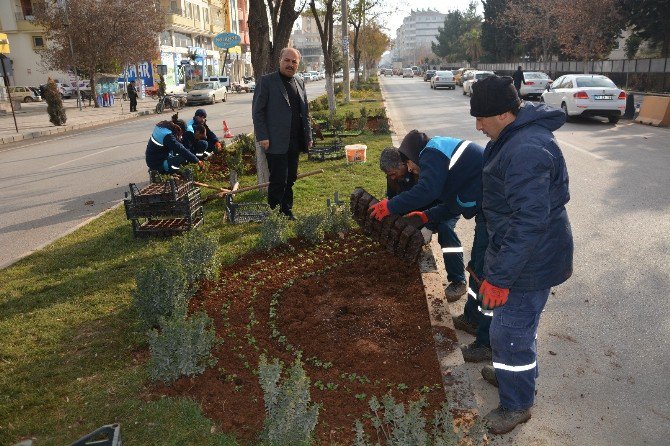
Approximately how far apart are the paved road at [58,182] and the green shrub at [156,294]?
2.93m

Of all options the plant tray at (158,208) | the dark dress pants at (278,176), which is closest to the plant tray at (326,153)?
the dark dress pants at (278,176)

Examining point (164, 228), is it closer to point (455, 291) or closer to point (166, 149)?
point (166, 149)

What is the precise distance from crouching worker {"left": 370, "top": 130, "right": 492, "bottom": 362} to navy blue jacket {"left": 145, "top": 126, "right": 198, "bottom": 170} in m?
4.43

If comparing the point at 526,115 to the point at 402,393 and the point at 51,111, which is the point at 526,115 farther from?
the point at 51,111

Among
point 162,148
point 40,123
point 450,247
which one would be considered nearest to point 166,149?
point 162,148

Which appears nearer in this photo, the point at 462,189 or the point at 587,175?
the point at 462,189

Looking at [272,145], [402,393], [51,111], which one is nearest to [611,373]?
[402,393]

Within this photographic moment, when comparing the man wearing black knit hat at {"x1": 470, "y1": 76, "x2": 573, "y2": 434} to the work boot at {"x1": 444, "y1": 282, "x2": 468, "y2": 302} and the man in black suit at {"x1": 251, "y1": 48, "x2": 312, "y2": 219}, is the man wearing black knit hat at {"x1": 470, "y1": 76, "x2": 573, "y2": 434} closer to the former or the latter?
the work boot at {"x1": 444, "y1": 282, "x2": 468, "y2": 302}

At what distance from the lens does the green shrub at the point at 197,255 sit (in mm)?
4672

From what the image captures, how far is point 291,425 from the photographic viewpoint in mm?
2668

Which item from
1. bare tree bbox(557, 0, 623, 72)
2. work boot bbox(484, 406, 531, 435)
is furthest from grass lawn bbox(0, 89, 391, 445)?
bare tree bbox(557, 0, 623, 72)

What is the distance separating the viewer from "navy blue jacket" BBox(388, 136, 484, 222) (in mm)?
4023

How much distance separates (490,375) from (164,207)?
4433 mm

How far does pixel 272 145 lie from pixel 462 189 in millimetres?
3021
